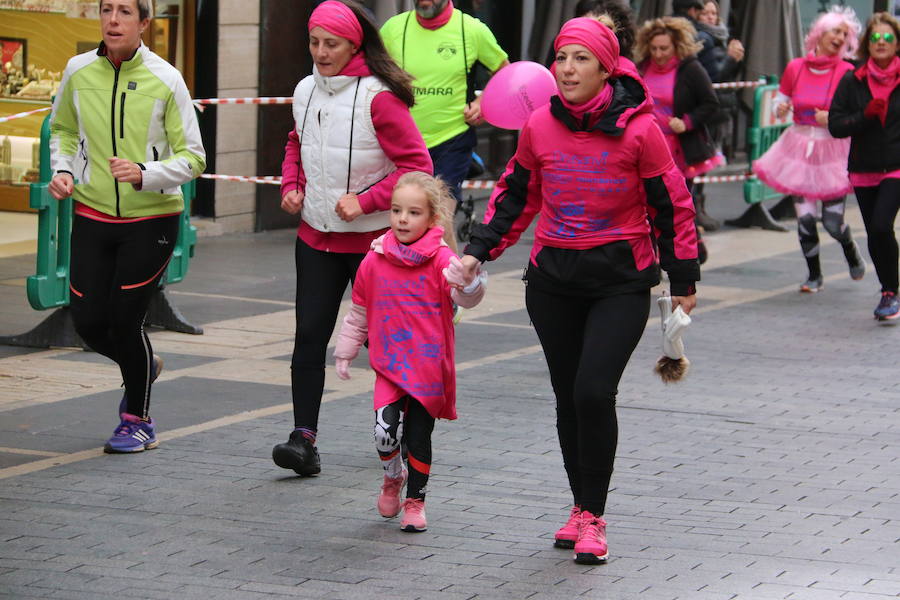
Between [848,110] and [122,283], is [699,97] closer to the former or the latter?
[848,110]

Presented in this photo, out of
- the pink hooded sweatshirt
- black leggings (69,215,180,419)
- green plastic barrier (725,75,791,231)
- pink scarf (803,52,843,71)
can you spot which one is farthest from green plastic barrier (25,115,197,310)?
green plastic barrier (725,75,791,231)

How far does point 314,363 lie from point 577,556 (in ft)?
5.17

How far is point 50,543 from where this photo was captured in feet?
19.1

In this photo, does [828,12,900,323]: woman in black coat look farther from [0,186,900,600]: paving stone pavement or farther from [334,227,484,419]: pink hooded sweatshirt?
[334,227,484,419]: pink hooded sweatshirt

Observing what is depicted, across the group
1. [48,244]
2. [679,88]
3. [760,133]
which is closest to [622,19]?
[679,88]

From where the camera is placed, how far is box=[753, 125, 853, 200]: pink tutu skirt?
12.8 metres

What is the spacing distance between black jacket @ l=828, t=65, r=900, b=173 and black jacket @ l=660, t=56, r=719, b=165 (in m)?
1.08

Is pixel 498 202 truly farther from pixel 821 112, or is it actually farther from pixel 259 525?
pixel 821 112

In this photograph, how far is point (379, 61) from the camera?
22.5 ft

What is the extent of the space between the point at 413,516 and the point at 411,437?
273mm

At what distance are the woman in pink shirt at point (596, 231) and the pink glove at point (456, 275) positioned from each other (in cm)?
3

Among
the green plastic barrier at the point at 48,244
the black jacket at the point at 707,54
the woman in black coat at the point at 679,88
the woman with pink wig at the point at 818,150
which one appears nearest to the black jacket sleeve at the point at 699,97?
the woman in black coat at the point at 679,88

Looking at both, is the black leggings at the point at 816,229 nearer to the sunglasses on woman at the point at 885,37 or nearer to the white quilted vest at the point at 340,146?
the sunglasses on woman at the point at 885,37

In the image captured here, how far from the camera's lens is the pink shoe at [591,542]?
578cm
